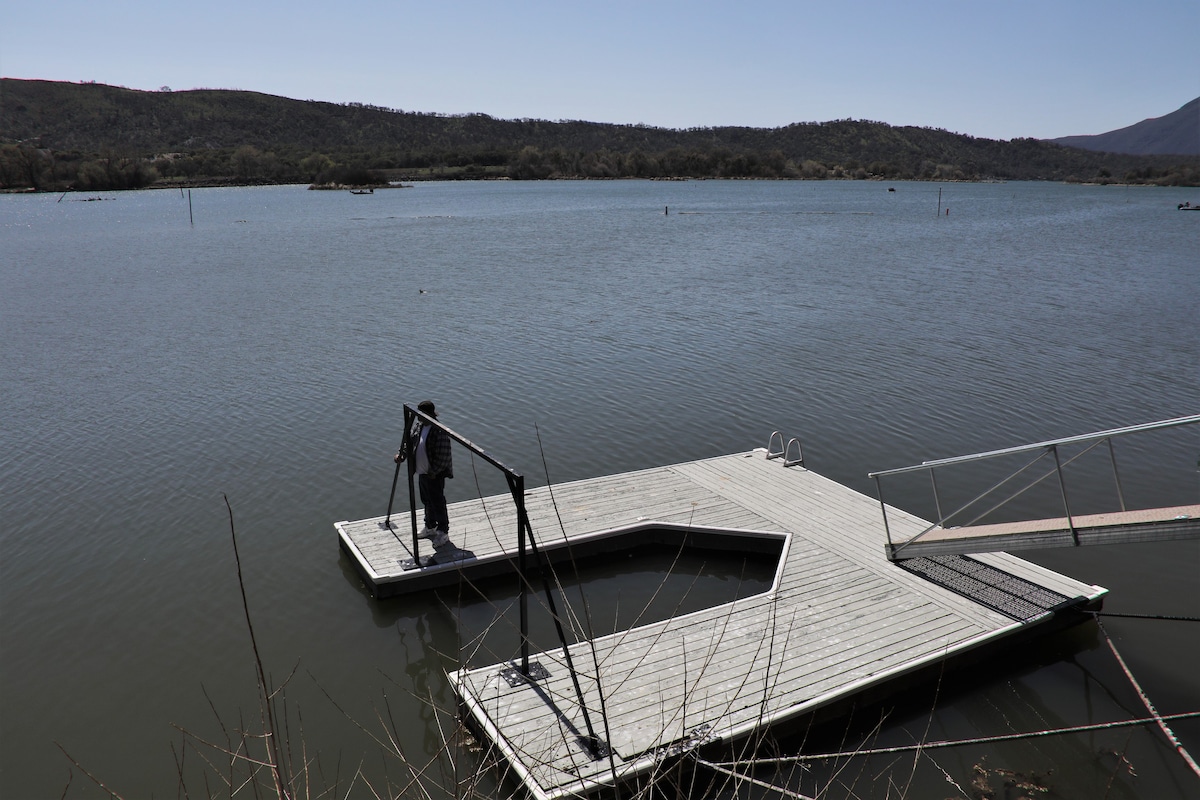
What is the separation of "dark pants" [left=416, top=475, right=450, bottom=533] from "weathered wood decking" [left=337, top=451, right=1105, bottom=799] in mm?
437

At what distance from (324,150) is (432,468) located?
16429cm

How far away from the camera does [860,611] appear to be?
27.3ft

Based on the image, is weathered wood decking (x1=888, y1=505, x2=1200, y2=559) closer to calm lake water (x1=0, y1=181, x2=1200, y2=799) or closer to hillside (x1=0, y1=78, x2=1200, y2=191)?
calm lake water (x1=0, y1=181, x2=1200, y2=799)

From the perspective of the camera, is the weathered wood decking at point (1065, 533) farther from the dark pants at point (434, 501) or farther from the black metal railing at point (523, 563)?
the dark pants at point (434, 501)

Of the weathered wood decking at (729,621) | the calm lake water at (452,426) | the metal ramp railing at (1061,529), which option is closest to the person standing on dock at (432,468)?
the weathered wood decking at (729,621)

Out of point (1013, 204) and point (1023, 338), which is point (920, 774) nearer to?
point (1023, 338)

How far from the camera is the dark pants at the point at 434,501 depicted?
9492 millimetres

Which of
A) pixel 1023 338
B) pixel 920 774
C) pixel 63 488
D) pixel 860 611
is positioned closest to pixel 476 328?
pixel 63 488

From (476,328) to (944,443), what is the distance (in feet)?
45.6

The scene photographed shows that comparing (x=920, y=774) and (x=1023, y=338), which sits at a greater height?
(x=1023, y=338)

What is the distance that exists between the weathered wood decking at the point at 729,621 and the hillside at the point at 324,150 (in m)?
118

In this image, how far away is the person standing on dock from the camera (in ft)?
30.5

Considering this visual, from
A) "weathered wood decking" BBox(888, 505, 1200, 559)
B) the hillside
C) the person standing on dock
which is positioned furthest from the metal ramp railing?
the hillside

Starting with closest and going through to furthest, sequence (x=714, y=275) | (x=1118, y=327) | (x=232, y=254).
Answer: (x=1118, y=327) → (x=714, y=275) → (x=232, y=254)
